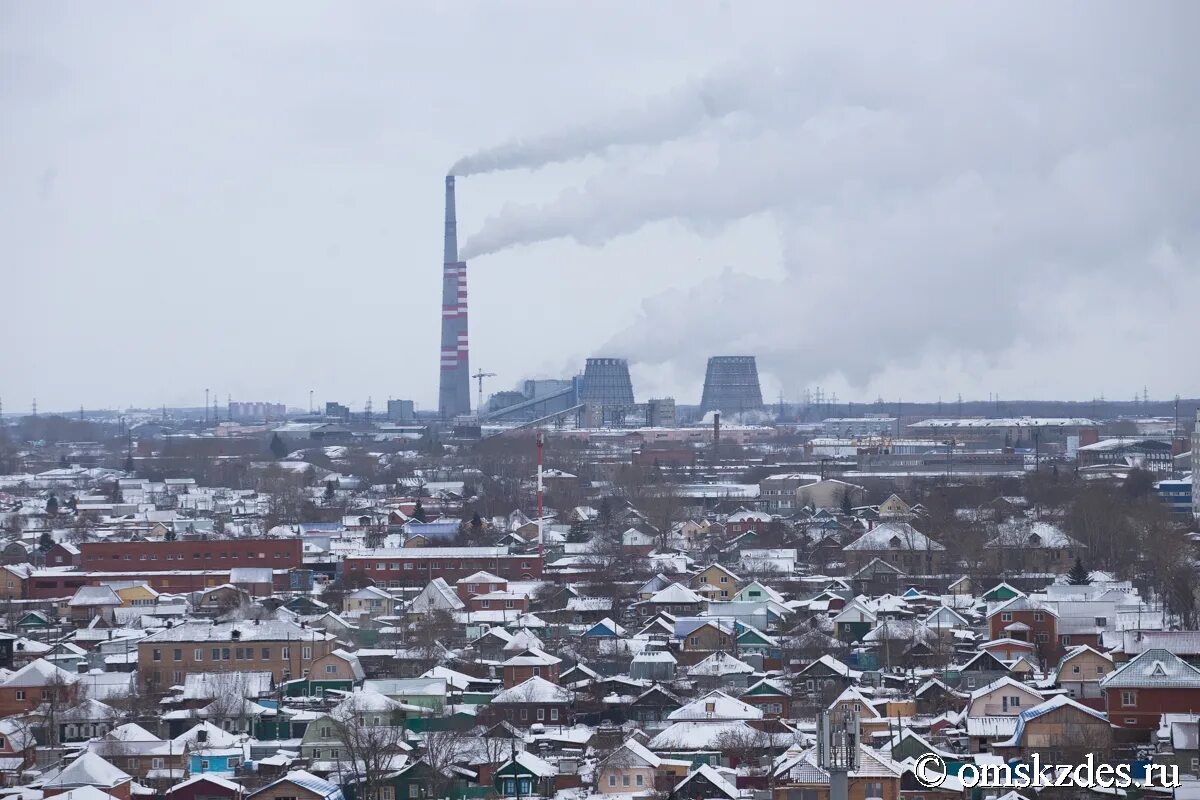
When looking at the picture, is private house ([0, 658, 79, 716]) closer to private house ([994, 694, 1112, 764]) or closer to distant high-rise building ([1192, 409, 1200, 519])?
private house ([994, 694, 1112, 764])

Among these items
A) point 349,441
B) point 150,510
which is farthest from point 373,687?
point 349,441

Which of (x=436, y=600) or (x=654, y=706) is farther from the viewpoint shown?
(x=436, y=600)

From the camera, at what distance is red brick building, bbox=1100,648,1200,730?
38.3ft

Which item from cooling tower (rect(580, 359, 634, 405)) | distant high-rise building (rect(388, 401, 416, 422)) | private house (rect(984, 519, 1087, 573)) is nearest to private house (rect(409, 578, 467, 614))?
private house (rect(984, 519, 1087, 573))

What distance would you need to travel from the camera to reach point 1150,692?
1175cm

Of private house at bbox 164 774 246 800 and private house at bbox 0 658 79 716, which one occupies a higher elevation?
private house at bbox 0 658 79 716

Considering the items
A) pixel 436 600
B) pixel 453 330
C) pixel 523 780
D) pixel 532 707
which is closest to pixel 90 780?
pixel 523 780

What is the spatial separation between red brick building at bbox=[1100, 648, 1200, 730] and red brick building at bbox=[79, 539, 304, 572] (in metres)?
11.5

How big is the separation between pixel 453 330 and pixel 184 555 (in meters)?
35.7

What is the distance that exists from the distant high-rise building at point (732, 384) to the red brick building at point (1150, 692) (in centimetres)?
5108

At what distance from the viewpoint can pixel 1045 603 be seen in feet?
52.6

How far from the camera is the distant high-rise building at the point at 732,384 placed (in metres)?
63.1

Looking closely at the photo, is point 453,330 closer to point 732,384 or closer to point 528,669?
point 732,384

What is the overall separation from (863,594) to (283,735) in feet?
25.5
